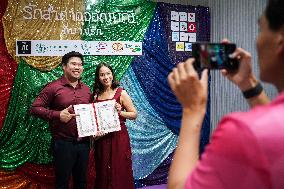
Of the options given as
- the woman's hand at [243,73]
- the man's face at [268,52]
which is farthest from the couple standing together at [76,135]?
the man's face at [268,52]

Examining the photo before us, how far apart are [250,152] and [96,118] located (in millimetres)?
2937

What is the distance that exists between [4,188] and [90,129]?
131 centimetres

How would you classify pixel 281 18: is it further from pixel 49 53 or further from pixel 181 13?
pixel 181 13

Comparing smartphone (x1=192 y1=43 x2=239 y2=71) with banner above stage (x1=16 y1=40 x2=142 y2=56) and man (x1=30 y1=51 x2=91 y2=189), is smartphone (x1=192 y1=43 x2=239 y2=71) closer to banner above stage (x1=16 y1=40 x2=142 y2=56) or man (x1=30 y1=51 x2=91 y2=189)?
man (x1=30 y1=51 x2=91 y2=189)

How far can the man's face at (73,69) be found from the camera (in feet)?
11.8

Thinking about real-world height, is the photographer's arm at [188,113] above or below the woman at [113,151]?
above

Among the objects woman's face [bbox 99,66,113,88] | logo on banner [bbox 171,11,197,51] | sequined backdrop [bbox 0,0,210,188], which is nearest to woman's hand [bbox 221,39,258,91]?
woman's face [bbox 99,66,113,88]

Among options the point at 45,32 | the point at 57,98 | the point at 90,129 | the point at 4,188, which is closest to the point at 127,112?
the point at 90,129

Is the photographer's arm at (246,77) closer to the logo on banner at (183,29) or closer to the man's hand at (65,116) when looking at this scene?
the man's hand at (65,116)

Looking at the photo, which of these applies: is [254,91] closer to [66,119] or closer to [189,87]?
[189,87]

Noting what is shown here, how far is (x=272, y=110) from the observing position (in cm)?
65

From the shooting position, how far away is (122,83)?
175 inches

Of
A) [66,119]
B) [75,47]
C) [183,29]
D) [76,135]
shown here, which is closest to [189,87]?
[66,119]

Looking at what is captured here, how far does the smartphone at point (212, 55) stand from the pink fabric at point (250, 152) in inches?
12.7
